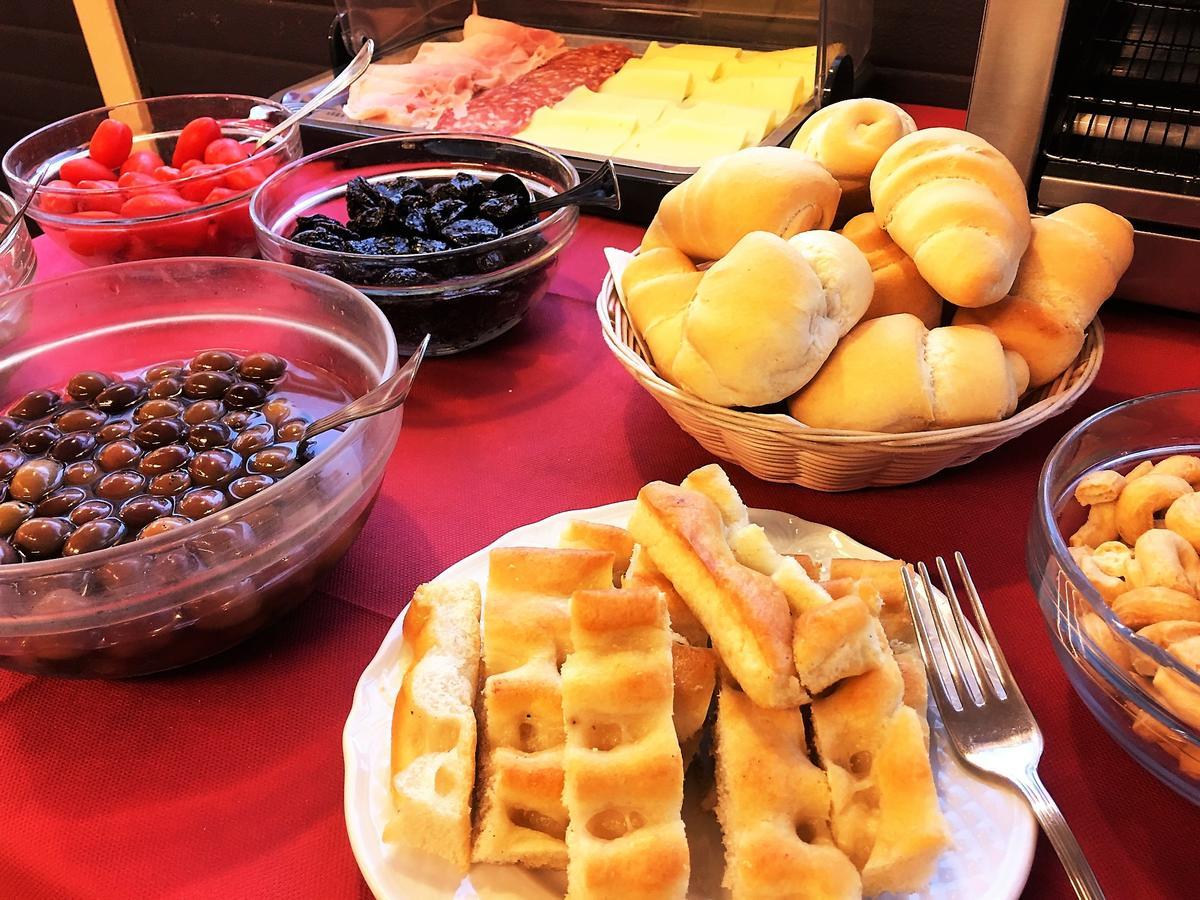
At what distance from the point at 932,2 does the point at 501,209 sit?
1.29 m

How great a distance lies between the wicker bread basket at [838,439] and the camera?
0.84 meters

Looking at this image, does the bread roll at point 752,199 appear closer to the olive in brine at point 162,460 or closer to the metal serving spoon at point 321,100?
the olive in brine at point 162,460

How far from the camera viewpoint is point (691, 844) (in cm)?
63

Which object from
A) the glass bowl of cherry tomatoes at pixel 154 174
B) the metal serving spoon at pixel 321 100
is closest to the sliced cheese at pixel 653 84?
the metal serving spoon at pixel 321 100

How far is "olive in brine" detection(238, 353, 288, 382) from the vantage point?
932 mm

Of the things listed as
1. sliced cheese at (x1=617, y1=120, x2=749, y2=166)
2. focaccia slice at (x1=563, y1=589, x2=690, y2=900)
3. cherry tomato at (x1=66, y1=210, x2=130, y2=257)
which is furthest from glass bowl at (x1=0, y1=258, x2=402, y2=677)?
sliced cheese at (x1=617, y1=120, x2=749, y2=166)

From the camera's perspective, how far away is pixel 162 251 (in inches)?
52.7

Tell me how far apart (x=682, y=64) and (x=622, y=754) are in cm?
168

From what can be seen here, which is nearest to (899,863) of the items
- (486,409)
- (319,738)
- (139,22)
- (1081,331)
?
(319,738)

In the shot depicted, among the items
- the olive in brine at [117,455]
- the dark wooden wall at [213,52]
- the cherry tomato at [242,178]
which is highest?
the olive in brine at [117,455]

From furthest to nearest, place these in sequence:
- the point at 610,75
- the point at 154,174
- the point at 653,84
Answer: the point at 610,75, the point at 653,84, the point at 154,174

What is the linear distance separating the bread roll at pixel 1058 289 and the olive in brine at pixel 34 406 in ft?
3.11

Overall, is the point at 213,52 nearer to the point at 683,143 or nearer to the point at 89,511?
the point at 683,143

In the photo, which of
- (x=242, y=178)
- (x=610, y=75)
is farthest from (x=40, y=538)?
(x=610, y=75)
